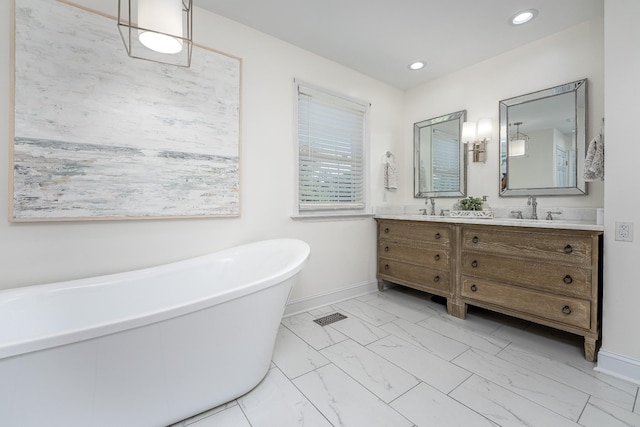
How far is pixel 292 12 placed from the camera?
2.10m

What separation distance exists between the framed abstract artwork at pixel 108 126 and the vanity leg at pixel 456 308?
215cm

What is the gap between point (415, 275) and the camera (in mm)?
2766

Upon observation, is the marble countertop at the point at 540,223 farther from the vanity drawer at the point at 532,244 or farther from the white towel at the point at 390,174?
the white towel at the point at 390,174

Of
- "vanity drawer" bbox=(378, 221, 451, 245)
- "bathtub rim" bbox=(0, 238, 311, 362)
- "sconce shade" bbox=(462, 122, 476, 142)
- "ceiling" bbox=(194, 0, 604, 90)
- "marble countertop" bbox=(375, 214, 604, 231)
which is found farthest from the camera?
"sconce shade" bbox=(462, 122, 476, 142)

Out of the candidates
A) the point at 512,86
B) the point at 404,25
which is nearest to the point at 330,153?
the point at 404,25

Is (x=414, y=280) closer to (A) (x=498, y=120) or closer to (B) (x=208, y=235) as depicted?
(A) (x=498, y=120)

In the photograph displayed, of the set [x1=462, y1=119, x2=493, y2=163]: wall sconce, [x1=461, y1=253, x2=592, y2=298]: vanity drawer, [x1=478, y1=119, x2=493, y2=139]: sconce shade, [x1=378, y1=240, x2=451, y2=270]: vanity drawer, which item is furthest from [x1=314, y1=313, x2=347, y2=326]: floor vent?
[x1=478, y1=119, x2=493, y2=139]: sconce shade

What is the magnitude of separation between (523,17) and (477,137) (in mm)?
1004

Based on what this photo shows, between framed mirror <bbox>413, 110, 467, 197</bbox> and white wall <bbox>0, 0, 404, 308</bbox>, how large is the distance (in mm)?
345

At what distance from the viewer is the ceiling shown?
1993 millimetres

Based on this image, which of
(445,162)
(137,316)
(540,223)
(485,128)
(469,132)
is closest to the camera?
(137,316)

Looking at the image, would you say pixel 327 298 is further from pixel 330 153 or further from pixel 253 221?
pixel 330 153

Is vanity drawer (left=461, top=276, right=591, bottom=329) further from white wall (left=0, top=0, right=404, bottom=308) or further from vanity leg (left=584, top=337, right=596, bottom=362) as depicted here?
white wall (left=0, top=0, right=404, bottom=308)

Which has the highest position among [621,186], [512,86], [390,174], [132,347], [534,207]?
[512,86]
